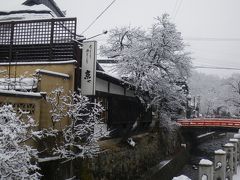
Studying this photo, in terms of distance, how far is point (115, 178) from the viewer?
1836cm

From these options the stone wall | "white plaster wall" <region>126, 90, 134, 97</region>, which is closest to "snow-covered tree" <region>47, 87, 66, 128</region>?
the stone wall

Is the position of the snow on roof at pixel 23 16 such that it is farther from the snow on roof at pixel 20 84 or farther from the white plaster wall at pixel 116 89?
the snow on roof at pixel 20 84

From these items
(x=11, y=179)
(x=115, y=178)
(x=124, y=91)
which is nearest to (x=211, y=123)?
(x=124, y=91)

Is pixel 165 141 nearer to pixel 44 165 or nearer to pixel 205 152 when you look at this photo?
pixel 205 152

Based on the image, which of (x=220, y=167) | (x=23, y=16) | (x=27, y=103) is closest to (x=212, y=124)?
(x=23, y=16)

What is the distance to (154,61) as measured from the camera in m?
23.6

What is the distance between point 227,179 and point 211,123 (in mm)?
29977

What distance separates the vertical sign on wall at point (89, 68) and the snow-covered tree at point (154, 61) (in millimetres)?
7189

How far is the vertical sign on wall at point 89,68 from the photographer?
15.5 metres

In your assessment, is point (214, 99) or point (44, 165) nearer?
point (44, 165)

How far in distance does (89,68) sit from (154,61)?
29.2 feet

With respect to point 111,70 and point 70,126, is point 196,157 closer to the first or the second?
point 111,70

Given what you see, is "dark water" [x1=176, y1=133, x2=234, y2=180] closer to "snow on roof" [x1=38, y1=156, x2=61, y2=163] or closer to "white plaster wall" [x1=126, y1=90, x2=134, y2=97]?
"white plaster wall" [x1=126, y1=90, x2=134, y2=97]

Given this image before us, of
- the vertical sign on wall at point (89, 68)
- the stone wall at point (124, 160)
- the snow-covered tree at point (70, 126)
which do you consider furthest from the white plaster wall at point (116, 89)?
the snow-covered tree at point (70, 126)
